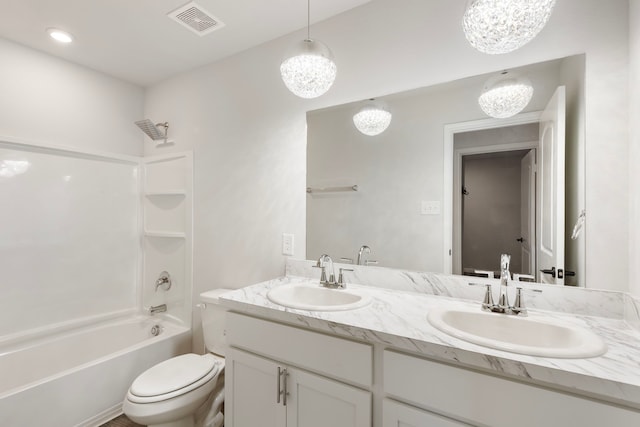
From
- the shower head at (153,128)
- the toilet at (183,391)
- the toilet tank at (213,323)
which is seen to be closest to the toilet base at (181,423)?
the toilet at (183,391)

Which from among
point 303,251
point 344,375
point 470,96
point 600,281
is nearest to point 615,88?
point 470,96

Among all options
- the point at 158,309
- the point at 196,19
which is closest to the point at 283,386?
the point at 158,309

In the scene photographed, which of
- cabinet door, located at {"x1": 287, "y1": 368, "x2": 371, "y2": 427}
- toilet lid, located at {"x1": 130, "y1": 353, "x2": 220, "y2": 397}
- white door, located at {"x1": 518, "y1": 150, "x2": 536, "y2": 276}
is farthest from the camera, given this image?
toilet lid, located at {"x1": 130, "y1": 353, "x2": 220, "y2": 397}

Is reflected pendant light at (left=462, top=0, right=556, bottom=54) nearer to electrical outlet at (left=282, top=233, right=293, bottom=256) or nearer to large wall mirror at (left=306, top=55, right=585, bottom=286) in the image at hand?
large wall mirror at (left=306, top=55, right=585, bottom=286)

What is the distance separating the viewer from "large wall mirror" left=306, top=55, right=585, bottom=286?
45.5 inches

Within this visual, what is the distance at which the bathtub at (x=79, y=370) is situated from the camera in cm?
155

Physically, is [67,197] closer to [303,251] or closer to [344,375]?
[303,251]

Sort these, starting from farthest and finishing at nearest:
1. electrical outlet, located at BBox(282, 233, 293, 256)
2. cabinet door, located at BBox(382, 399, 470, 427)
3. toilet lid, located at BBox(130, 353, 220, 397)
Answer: electrical outlet, located at BBox(282, 233, 293, 256)
toilet lid, located at BBox(130, 353, 220, 397)
cabinet door, located at BBox(382, 399, 470, 427)

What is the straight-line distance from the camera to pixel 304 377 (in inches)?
42.2

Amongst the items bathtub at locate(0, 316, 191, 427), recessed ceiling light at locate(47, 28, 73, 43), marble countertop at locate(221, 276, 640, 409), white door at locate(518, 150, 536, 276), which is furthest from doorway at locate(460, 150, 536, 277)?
recessed ceiling light at locate(47, 28, 73, 43)

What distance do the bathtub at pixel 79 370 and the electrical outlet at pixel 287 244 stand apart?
114 centimetres

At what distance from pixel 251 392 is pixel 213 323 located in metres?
0.82

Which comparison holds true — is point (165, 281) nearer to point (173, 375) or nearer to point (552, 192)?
point (173, 375)

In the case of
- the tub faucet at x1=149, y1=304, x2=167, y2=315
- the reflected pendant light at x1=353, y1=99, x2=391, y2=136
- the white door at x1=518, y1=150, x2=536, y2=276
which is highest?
the reflected pendant light at x1=353, y1=99, x2=391, y2=136
